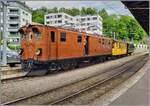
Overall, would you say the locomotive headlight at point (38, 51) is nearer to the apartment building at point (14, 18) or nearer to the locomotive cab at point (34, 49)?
the locomotive cab at point (34, 49)

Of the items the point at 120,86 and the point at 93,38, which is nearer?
the point at 120,86

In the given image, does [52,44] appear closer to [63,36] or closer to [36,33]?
[36,33]

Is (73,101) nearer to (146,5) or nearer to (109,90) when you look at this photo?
(109,90)

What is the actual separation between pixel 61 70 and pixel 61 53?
203 centimetres

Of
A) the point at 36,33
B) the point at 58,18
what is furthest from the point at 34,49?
the point at 58,18

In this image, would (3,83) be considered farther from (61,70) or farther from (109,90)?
(61,70)

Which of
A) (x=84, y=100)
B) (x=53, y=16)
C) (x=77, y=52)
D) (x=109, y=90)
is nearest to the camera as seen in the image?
(x=84, y=100)

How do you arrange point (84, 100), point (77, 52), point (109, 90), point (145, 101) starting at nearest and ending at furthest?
point (145, 101) < point (84, 100) < point (109, 90) < point (77, 52)

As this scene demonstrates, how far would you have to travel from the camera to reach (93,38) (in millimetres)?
35312

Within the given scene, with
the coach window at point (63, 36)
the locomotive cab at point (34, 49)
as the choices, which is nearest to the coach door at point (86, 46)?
the coach window at point (63, 36)

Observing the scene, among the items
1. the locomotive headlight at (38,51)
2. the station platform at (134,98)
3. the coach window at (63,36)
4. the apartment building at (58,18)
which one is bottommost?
the station platform at (134,98)

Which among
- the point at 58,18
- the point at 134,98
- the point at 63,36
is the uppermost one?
the point at 58,18

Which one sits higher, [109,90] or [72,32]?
[72,32]

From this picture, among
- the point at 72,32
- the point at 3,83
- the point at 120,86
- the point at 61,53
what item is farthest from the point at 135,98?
the point at 72,32
